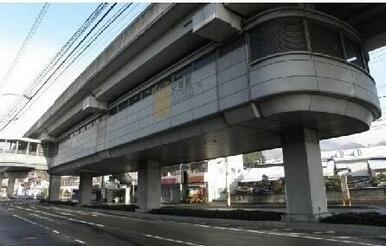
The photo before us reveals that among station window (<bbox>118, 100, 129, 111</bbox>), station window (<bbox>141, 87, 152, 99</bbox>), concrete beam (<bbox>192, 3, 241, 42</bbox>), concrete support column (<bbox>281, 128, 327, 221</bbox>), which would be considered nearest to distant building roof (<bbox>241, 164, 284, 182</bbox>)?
station window (<bbox>118, 100, 129, 111</bbox>)

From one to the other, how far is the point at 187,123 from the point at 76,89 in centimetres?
1631

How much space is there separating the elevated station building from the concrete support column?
0.06 meters

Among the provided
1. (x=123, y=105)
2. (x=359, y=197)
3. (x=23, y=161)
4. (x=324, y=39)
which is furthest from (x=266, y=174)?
(x=324, y=39)

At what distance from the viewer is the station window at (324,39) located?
18891 mm

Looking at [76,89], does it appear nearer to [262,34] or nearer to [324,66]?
[262,34]

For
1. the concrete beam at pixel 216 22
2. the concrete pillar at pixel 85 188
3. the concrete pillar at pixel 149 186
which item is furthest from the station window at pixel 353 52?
the concrete pillar at pixel 85 188

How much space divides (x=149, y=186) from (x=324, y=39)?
889 inches

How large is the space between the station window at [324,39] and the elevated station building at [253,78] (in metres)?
0.06

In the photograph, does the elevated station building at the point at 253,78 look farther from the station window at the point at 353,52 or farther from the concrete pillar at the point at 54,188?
the concrete pillar at the point at 54,188

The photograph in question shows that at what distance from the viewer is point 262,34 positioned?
63.3 feet

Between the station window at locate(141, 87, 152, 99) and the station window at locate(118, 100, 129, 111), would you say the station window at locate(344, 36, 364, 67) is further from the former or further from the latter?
the station window at locate(118, 100, 129, 111)

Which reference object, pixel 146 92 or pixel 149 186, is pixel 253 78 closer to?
pixel 146 92

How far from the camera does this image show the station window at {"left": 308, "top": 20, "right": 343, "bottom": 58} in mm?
18891

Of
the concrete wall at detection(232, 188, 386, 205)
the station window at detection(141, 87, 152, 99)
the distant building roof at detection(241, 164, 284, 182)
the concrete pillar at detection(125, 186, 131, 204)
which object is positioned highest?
the station window at detection(141, 87, 152, 99)
